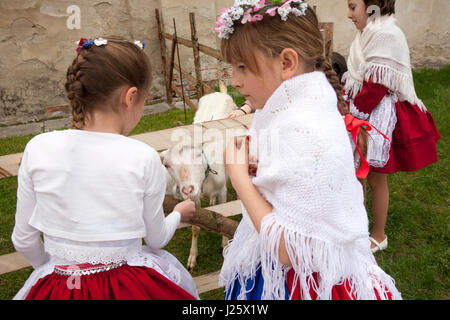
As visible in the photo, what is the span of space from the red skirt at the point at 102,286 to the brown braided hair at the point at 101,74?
50cm

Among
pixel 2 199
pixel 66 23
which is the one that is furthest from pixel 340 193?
pixel 66 23

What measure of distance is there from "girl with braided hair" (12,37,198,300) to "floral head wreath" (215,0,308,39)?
31 cm

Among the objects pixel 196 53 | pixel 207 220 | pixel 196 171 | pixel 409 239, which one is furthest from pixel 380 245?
pixel 196 53

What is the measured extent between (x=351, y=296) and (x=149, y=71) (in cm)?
99

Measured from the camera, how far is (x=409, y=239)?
3193mm

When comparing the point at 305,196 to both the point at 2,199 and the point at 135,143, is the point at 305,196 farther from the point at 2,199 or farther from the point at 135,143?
the point at 2,199

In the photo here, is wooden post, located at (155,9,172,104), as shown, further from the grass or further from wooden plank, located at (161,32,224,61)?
the grass

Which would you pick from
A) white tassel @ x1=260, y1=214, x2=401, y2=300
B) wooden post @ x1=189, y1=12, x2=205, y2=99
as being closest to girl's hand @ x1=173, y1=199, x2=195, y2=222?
white tassel @ x1=260, y1=214, x2=401, y2=300

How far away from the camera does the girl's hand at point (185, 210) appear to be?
4.88 ft

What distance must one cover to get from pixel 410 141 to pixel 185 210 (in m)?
1.81

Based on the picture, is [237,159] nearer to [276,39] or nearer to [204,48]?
[276,39]

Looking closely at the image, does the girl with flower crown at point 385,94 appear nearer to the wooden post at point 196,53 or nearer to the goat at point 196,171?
the goat at point 196,171

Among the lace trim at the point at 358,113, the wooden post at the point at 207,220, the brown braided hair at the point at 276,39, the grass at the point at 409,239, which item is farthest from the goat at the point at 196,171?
the brown braided hair at the point at 276,39

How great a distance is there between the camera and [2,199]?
4023 mm
